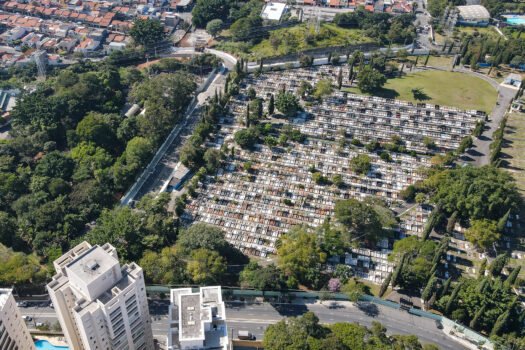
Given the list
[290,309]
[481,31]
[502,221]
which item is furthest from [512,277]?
[481,31]

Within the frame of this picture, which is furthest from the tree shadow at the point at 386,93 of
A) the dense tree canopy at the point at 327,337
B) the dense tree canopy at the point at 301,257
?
the dense tree canopy at the point at 327,337

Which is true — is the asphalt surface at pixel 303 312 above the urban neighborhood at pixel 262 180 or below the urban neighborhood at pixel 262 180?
below

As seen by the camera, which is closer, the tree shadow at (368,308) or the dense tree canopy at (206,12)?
the tree shadow at (368,308)

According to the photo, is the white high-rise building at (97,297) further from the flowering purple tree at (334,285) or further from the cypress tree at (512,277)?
the cypress tree at (512,277)

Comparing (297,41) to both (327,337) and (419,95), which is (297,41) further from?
(327,337)

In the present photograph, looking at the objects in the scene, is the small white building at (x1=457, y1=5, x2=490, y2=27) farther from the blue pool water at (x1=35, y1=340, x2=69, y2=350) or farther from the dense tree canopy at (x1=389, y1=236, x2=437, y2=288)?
the blue pool water at (x1=35, y1=340, x2=69, y2=350)

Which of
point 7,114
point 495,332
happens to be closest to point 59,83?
point 7,114

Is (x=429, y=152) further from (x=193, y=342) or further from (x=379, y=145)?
(x=193, y=342)
